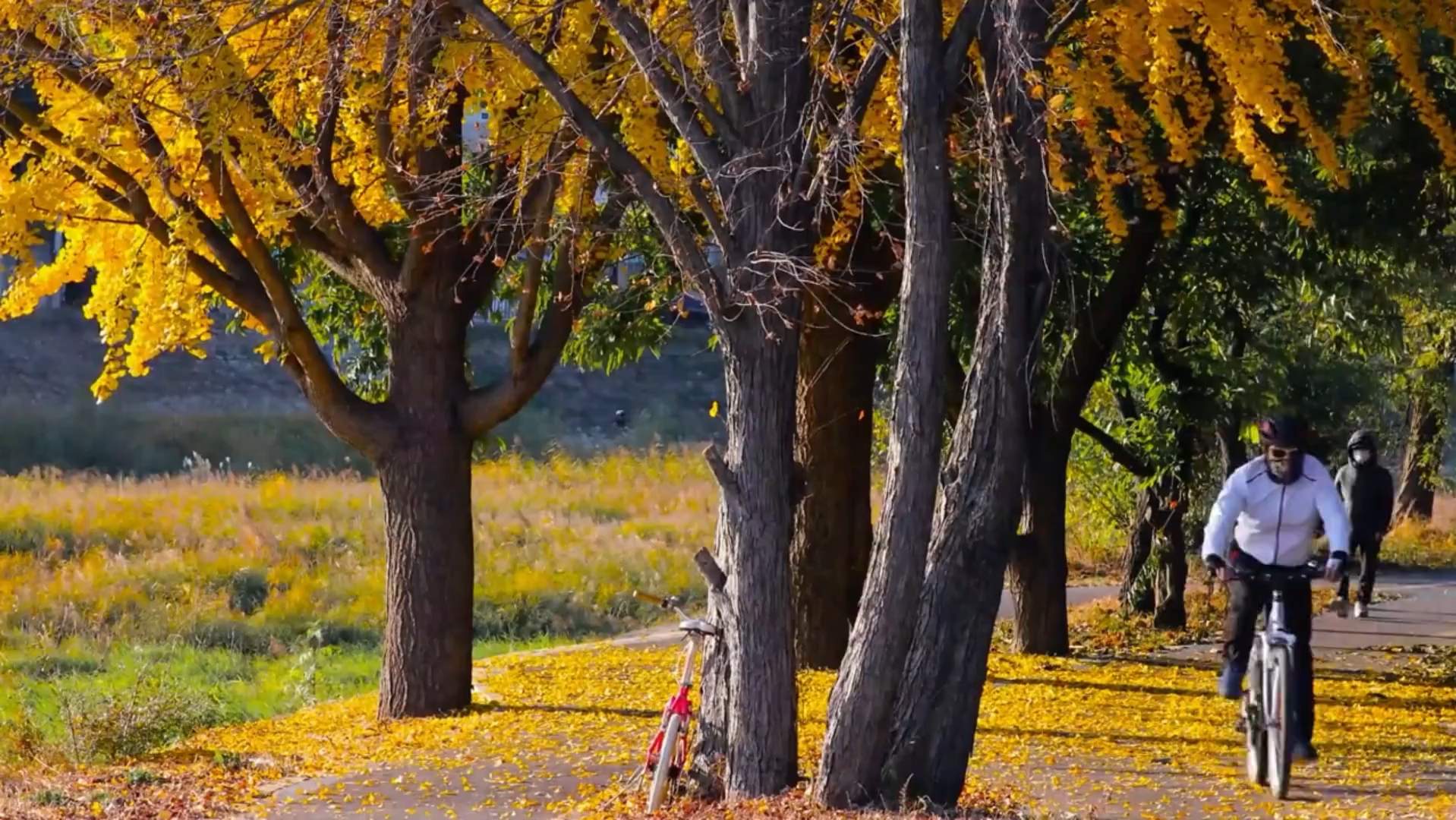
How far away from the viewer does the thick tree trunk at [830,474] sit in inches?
556

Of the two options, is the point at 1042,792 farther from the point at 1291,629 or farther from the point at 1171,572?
the point at 1171,572

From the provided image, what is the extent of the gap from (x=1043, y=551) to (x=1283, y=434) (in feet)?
22.5

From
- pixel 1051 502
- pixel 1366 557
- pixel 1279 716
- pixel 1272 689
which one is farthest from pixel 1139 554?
pixel 1279 716

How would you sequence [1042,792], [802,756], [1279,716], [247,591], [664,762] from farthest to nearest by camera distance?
[247,591] → [802,756] → [1042,792] → [1279,716] → [664,762]

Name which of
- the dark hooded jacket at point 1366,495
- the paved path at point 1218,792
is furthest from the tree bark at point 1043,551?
the paved path at point 1218,792

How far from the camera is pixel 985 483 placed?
830 centimetres

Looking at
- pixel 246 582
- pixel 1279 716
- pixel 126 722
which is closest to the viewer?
pixel 1279 716

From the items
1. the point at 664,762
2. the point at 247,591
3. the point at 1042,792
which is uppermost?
the point at 664,762

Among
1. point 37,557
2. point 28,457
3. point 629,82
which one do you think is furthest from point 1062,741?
point 28,457

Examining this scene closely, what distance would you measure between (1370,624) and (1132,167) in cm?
891

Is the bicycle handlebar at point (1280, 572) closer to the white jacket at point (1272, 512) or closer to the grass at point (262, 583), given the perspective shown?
the white jacket at point (1272, 512)

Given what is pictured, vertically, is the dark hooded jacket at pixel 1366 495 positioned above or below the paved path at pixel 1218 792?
above

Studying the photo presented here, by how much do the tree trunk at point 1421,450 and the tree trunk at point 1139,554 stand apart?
31.0 feet

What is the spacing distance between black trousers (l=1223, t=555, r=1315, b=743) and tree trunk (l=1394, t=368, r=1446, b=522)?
19.9 metres
